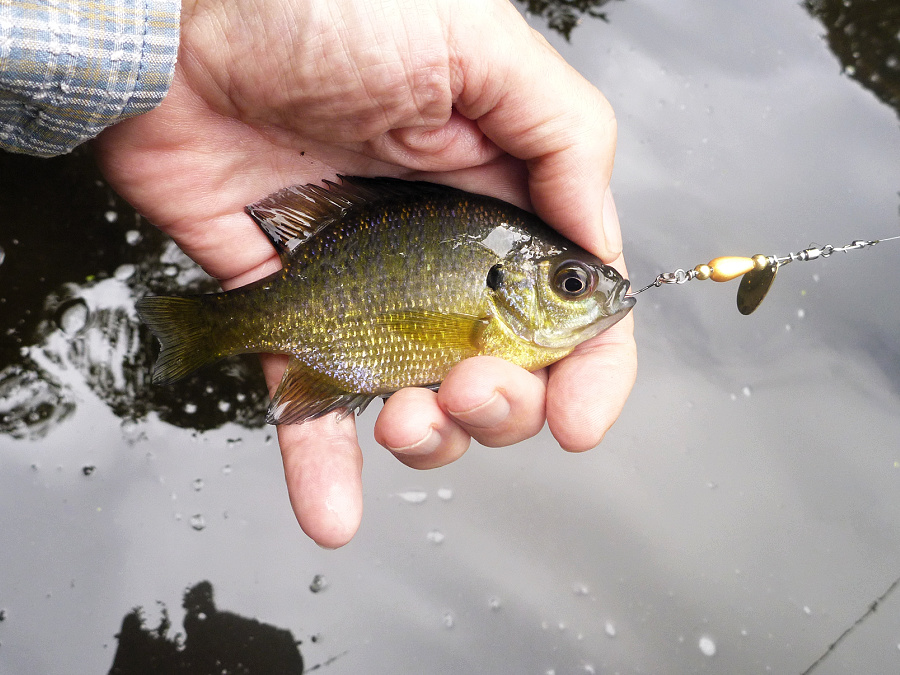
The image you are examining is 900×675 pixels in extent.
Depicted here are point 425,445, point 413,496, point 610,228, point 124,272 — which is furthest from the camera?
point 124,272

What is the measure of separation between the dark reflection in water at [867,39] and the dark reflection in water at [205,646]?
10.1 ft

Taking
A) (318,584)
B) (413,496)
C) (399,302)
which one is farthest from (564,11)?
(318,584)

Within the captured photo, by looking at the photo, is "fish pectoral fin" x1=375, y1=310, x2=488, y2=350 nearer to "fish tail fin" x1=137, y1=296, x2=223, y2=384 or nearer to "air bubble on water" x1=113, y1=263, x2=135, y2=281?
"fish tail fin" x1=137, y1=296, x2=223, y2=384

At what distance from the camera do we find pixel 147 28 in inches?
67.1

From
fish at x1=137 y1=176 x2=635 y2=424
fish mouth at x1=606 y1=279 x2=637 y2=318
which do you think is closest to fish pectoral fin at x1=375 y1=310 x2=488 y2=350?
fish at x1=137 y1=176 x2=635 y2=424

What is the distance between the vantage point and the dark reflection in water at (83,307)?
240cm

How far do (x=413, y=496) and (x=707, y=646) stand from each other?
3.50ft

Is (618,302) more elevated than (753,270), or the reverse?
(753,270)

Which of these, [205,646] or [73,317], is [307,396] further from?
[73,317]

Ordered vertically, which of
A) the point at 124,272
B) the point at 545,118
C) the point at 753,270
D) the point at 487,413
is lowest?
the point at 124,272

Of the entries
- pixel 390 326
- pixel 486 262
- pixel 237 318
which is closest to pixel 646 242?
pixel 486 262

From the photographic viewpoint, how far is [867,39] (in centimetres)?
294

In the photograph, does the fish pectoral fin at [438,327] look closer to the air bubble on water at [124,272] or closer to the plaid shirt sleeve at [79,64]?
the plaid shirt sleeve at [79,64]

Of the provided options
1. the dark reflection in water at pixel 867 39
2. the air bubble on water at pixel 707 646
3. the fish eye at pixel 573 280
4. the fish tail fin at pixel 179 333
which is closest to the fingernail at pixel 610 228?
the fish eye at pixel 573 280
